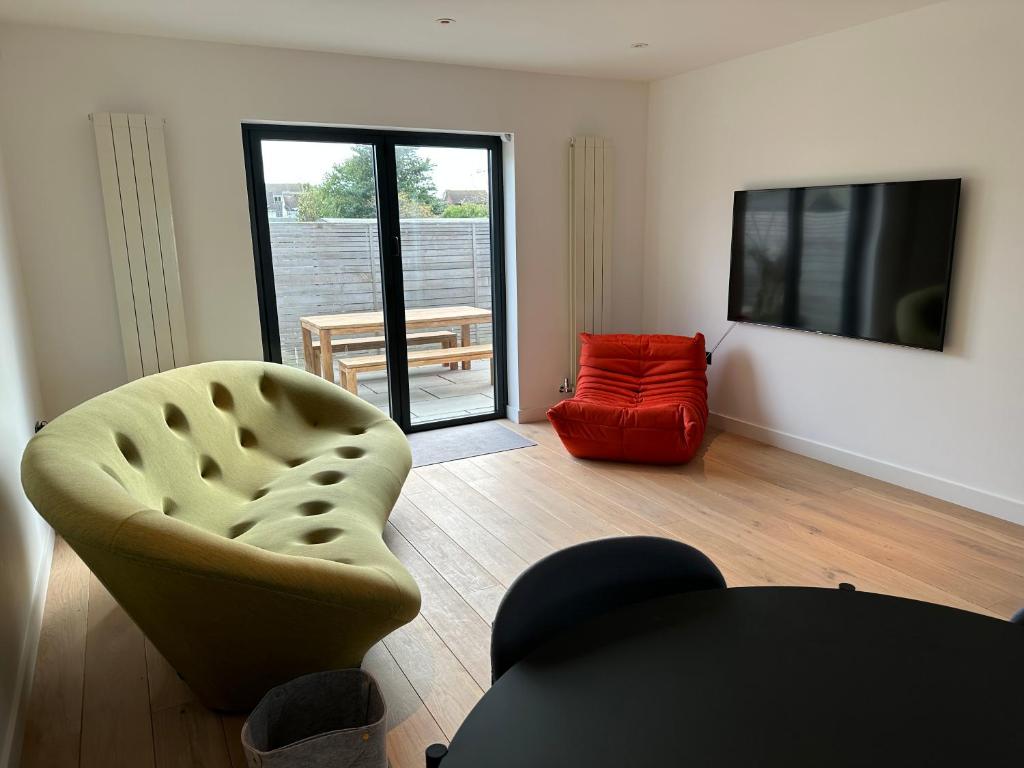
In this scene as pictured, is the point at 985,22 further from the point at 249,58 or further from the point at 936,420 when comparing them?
the point at 249,58

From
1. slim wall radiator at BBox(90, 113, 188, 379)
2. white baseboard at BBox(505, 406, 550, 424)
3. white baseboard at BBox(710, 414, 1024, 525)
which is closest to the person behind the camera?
white baseboard at BBox(710, 414, 1024, 525)

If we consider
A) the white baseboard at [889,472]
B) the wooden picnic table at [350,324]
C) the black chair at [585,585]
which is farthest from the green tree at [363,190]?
the black chair at [585,585]

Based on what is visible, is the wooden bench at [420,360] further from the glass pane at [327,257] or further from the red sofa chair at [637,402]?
the red sofa chair at [637,402]

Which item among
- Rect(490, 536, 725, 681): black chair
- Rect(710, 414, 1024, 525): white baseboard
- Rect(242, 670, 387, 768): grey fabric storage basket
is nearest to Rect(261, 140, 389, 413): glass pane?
Rect(710, 414, 1024, 525): white baseboard

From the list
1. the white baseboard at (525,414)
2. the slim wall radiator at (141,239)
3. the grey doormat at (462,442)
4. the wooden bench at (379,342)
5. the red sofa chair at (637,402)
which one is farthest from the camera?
the white baseboard at (525,414)

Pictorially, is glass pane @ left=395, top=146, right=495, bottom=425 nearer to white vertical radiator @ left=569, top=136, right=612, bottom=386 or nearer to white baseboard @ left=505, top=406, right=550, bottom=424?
white baseboard @ left=505, top=406, right=550, bottom=424

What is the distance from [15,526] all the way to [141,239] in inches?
68.0

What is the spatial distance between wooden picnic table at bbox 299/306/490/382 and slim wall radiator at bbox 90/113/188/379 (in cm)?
77

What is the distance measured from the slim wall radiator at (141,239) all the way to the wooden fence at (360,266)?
631 mm

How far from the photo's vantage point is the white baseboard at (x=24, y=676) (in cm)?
182

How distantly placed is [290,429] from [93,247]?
1468 mm

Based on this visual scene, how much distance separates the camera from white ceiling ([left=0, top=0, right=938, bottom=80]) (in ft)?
10.2

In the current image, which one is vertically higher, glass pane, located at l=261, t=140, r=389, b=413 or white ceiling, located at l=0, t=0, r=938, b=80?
white ceiling, located at l=0, t=0, r=938, b=80

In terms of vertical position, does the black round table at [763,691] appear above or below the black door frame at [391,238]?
below
